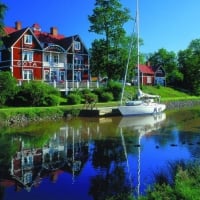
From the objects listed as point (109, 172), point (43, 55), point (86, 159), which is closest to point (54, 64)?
point (43, 55)

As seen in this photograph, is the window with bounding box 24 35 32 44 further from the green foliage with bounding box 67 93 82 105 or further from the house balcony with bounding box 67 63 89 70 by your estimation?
the green foliage with bounding box 67 93 82 105

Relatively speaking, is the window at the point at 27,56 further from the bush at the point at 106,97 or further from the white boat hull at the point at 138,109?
the white boat hull at the point at 138,109

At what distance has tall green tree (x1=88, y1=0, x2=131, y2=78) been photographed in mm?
59656

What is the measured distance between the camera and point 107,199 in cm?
1143

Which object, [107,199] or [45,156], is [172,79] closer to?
[45,156]

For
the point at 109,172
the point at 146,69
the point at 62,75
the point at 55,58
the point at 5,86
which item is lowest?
the point at 109,172

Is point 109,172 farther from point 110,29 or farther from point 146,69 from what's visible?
point 146,69

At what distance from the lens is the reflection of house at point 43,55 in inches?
2138

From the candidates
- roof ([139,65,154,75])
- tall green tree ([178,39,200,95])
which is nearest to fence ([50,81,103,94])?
tall green tree ([178,39,200,95])

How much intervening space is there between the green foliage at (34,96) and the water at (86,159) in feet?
38.1

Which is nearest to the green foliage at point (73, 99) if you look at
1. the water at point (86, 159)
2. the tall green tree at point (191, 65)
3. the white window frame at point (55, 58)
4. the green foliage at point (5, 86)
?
the green foliage at point (5, 86)

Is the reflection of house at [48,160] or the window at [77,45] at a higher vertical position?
the window at [77,45]

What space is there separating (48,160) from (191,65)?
78.4 metres

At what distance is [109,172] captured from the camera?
1595 cm
